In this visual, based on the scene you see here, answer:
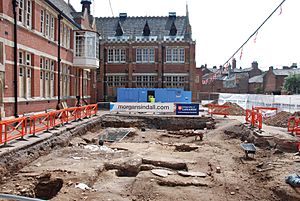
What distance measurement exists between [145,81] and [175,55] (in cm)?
564

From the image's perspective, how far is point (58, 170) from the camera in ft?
32.2

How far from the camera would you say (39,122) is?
663 inches

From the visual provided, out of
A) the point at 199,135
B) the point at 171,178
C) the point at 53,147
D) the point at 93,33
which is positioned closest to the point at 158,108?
the point at 199,135

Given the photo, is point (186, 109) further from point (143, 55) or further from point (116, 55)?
point (116, 55)

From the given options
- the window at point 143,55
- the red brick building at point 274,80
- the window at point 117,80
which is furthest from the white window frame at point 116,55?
the red brick building at point 274,80

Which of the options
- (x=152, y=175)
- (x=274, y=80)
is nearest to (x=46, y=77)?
(x=152, y=175)

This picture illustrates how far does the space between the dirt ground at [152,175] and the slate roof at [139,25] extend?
98.7 ft

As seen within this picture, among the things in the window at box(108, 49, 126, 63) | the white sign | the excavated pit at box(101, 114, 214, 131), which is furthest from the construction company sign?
the window at box(108, 49, 126, 63)

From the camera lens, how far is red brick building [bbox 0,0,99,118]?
14.9m

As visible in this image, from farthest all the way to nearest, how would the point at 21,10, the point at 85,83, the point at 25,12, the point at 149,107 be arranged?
1. the point at 85,83
2. the point at 149,107
3. the point at 25,12
4. the point at 21,10

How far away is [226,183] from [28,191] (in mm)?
6143

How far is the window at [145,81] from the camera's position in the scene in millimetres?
41062

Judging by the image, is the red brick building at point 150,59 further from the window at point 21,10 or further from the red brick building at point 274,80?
the red brick building at point 274,80

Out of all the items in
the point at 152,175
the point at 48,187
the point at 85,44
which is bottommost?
the point at 48,187
